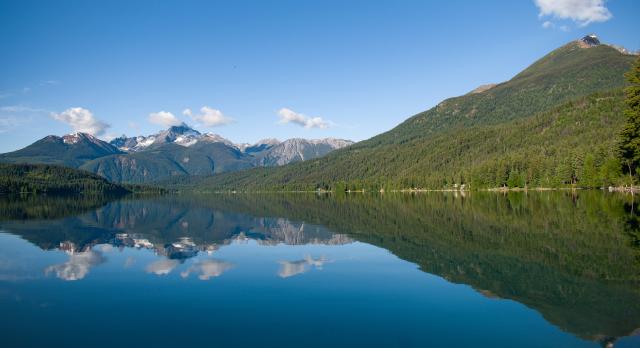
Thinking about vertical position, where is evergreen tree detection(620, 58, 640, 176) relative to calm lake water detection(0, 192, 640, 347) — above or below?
above

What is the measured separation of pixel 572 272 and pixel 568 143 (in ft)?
597

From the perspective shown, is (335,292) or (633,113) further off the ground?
(633,113)

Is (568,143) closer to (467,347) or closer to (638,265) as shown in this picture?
(638,265)

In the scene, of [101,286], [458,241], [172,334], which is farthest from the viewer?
[458,241]

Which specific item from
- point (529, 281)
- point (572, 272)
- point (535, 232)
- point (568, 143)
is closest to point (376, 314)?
point (529, 281)

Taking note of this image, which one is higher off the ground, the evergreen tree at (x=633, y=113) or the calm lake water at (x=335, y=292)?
the evergreen tree at (x=633, y=113)

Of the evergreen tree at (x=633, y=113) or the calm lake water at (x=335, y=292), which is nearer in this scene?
the calm lake water at (x=335, y=292)

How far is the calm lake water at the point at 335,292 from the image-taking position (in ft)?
48.1

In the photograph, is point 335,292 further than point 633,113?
No

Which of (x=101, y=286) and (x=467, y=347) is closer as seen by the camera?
(x=467, y=347)

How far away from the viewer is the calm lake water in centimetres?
1465

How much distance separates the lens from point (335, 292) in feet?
68.5

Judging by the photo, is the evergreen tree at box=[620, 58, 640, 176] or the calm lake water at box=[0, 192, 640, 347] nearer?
the calm lake water at box=[0, 192, 640, 347]

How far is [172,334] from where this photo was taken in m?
15.0
